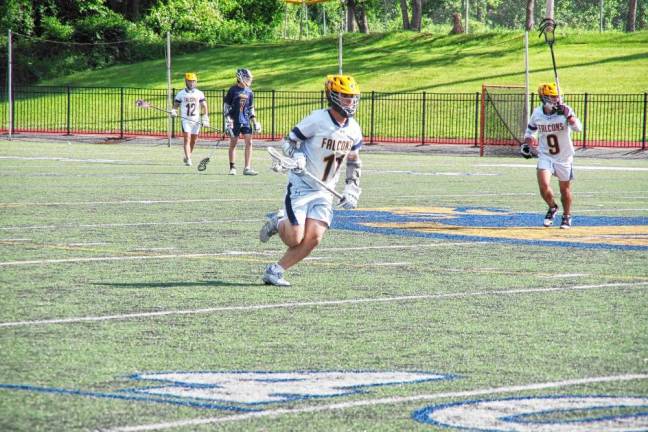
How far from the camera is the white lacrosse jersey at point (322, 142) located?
10.4 m

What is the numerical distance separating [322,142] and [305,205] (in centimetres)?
54

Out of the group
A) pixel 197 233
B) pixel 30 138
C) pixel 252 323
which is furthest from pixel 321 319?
pixel 30 138

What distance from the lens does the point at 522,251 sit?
43.0 ft

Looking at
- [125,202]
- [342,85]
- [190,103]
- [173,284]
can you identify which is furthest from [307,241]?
[190,103]

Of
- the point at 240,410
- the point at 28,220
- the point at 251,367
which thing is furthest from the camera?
the point at 28,220

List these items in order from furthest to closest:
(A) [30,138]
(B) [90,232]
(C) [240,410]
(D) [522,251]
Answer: (A) [30,138]
(B) [90,232]
(D) [522,251]
(C) [240,410]

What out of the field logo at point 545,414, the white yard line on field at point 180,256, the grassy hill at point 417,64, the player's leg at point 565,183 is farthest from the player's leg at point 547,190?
the grassy hill at point 417,64

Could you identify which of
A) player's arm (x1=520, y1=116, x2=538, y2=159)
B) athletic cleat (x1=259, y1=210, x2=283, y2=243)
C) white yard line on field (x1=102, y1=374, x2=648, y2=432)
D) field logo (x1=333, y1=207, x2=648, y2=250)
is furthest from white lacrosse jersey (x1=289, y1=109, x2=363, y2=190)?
player's arm (x1=520, y1=116, x2=538, y2=159)

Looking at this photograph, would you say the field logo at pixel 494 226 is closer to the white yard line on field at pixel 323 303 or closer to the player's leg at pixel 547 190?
the player's leg at pixel 547 190

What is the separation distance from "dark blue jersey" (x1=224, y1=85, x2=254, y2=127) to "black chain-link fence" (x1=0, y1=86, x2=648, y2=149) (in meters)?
18.2

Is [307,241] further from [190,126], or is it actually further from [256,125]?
[190,126]

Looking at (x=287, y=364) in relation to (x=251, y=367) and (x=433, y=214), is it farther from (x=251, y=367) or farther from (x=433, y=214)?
(x=433, y=214)

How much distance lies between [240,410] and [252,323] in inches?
102

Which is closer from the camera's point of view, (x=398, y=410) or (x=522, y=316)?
(x=398, y=410)
